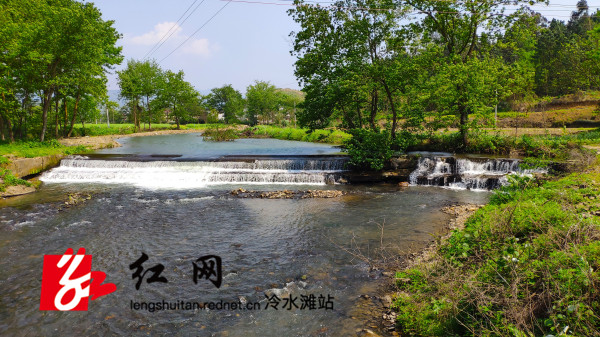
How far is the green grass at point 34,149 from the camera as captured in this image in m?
18.7

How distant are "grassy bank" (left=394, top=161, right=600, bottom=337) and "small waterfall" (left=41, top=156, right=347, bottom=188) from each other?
11.8 m

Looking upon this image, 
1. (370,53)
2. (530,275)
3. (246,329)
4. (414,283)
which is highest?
(370,53)

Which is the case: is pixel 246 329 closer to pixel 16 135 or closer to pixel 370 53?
pixel 370 53

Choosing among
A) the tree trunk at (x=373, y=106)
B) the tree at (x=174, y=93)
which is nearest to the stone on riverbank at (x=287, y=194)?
the tree trunk at (x=373, y=106)

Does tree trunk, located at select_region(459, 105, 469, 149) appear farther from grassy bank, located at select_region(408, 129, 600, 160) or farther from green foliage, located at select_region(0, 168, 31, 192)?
green foliage, located at select_region(0, 168, 31, 192)

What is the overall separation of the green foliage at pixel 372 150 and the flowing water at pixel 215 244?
169cm

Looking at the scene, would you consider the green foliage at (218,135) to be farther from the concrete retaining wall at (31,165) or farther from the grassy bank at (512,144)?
the grassy bank at (512,144)

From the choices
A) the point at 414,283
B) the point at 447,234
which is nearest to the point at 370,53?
the point at 447,234

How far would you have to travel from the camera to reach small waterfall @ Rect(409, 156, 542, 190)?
1573 cm

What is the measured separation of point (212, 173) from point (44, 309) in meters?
12.7

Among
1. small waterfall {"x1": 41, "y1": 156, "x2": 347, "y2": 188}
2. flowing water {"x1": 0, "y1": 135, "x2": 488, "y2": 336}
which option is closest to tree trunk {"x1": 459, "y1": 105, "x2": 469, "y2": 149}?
flowing water {"x1": 0, "y1": 135, "x2": 488, "y2": 336}

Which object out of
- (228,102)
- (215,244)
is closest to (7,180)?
(215,244)

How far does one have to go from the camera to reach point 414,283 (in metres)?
6.19

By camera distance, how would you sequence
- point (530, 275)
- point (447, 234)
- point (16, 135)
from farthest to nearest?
point (16, 135)
point (447, 234)
point (530, 275)
